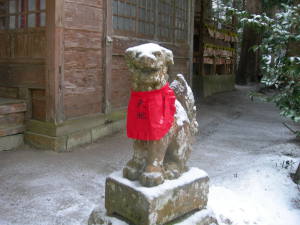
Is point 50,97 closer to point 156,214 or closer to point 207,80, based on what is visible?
point 156,214

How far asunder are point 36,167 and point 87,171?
0.77m

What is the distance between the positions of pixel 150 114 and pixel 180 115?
1.52 ft

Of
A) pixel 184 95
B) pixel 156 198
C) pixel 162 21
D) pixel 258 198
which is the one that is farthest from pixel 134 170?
pixel 162 21

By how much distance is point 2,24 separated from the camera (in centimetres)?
652

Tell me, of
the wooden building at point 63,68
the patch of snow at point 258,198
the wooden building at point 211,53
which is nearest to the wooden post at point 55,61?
the wooden building at point 63,68

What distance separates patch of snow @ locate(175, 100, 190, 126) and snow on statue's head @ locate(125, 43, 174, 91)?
0.42 metres

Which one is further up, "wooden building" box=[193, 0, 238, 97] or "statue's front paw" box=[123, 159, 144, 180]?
"wooden building" box=[193, 0, 238, 97]

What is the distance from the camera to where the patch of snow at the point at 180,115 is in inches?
119

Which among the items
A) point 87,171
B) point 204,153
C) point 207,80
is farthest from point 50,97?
point 207,80

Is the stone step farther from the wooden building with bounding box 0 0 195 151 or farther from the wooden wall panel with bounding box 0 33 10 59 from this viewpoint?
the wooden wall panel with bounding box 0 33 10 59

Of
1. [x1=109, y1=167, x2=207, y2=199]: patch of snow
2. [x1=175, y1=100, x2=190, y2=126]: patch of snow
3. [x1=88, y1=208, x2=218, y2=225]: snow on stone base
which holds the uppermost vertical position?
[x1=175, y1=100, x2=190, y2=126]: patch of snow

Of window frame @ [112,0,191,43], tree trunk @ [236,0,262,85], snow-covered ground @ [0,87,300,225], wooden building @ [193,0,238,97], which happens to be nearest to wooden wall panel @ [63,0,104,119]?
window frame @ [112,0,191,43]

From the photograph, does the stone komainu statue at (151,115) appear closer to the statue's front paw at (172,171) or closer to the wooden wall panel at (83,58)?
the statue's front paw at (172,171)

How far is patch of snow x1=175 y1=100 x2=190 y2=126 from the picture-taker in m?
3.03
